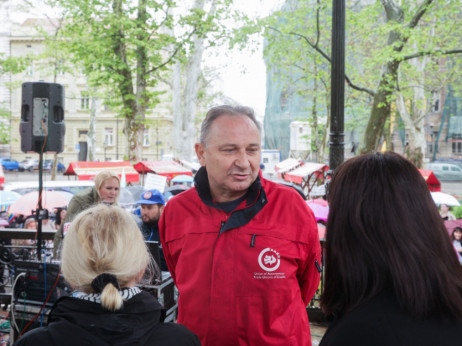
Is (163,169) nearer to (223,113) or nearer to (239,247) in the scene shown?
(223,113)

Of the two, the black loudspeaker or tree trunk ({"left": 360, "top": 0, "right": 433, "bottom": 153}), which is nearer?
the black loudspeaker

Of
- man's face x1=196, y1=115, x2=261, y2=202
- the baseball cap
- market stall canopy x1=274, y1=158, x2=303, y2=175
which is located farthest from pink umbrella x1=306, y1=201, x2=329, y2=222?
market stall canopy x1=274, y1=158, x2=303, y2=175

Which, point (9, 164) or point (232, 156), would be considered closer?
point (232, 156)

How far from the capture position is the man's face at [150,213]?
5.75m

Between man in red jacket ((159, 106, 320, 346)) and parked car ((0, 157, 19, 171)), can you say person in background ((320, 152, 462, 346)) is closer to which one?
man in red jacket ((159, 106, 320, 346))

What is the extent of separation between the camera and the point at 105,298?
5.37ft

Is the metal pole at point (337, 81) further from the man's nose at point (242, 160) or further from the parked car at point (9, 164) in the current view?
the parked car at point (9, 164)

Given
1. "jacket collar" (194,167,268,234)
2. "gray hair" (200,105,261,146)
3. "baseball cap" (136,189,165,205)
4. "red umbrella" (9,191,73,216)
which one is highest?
"gray hair" (200,105,261,146)

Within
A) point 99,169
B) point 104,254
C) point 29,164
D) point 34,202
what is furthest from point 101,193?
point 29,164

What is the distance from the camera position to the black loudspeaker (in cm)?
618

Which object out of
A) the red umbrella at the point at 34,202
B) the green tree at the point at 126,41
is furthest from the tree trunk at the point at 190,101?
the red umbrella at the point at 34,202

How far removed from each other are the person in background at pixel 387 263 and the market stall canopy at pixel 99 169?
17.3 m

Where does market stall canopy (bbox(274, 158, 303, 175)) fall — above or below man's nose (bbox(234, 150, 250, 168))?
below

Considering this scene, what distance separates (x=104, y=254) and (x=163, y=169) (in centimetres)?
1900
